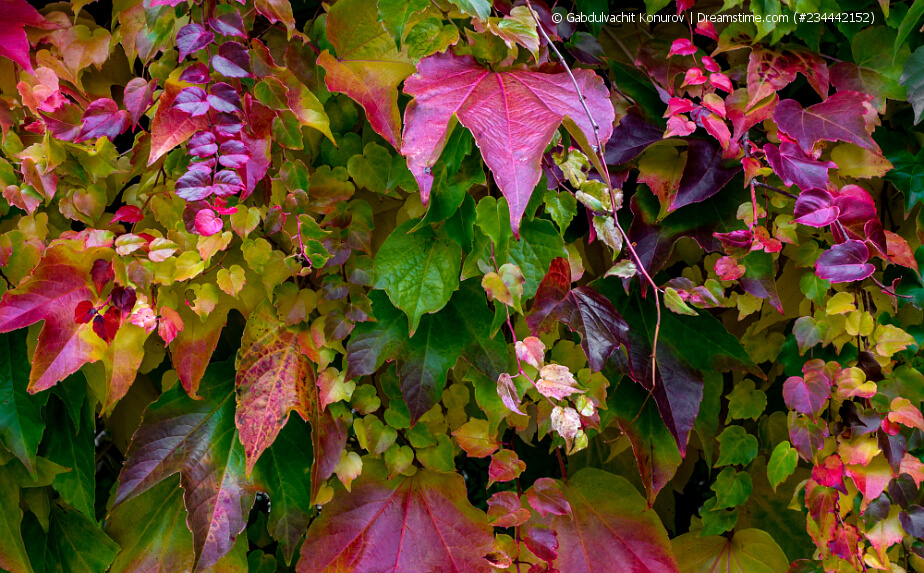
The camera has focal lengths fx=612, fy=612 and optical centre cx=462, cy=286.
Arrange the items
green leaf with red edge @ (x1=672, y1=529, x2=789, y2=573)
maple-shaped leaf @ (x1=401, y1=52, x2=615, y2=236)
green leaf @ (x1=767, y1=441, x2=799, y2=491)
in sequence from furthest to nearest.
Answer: green leaf with red edge @ (x1=672, y1=529, x2=789, y2=573)
green leaf @ (x1=767, y1=441, x2=799, y2=491)
maple-shaped leaf @ (x1=401, y1=52, x2=615, y2=236)

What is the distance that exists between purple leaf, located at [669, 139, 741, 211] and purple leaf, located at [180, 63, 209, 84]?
0.59m

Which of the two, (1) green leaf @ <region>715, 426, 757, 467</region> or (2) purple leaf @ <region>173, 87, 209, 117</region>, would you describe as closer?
(2) purple leaf @ <region>173, 87, 209, 117</region>

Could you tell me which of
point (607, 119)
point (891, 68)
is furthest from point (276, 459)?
point (891, 68)

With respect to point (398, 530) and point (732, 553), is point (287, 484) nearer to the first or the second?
point (398, 530)

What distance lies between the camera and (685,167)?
806 mm

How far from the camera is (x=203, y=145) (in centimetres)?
71

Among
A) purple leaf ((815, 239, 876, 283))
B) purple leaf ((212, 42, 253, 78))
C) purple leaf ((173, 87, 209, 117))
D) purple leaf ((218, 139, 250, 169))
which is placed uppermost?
purple leaf ((212, 42, 253, 78))

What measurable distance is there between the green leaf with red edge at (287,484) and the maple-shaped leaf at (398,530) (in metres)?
0.02

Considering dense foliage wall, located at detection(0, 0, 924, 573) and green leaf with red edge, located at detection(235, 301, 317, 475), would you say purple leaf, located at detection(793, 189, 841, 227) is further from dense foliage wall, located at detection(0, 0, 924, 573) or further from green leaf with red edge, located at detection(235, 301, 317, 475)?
green leaf with red edge, located at detection(235, 301, 317, 475)

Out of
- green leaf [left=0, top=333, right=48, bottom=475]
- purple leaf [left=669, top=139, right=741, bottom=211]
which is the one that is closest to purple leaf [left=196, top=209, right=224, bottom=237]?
green leaf [left=0, top=333, right=48, bottom=475]

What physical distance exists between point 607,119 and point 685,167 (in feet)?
0.58

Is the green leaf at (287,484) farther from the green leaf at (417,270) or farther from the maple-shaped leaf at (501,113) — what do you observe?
the maple-shaped leaf at (501,113)

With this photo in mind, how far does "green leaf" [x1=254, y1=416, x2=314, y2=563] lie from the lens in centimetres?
86

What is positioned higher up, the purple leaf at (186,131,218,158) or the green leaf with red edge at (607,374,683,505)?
the purple leaf at (186,131,218,158)
